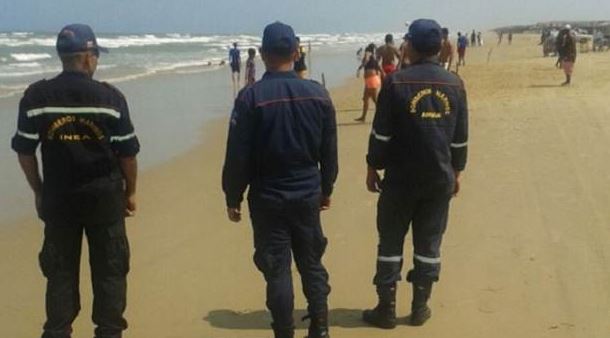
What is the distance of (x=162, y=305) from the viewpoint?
5070 mm

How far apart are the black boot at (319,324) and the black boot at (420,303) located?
0.66m

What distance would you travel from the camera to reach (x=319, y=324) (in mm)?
4238

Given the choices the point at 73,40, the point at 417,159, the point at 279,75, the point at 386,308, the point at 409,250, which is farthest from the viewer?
the point at 409,250

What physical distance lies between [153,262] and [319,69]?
1105 inches

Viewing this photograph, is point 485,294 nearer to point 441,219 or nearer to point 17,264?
point 441,219

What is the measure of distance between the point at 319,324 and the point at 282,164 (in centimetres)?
98

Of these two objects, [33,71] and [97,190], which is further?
[33,71]

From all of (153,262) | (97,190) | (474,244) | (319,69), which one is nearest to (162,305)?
(153,262)

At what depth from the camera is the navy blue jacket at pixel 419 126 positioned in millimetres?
4309

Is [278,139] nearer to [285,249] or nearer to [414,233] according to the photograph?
[285,249]

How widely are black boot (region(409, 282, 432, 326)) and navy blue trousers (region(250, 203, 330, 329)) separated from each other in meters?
0.74

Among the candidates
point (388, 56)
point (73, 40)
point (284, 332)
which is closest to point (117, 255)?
point (284, 332)

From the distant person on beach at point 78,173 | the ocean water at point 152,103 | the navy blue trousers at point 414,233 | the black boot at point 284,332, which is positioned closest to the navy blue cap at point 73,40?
the distant person on beach at point 78,173

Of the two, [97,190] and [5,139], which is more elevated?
[97,190]
